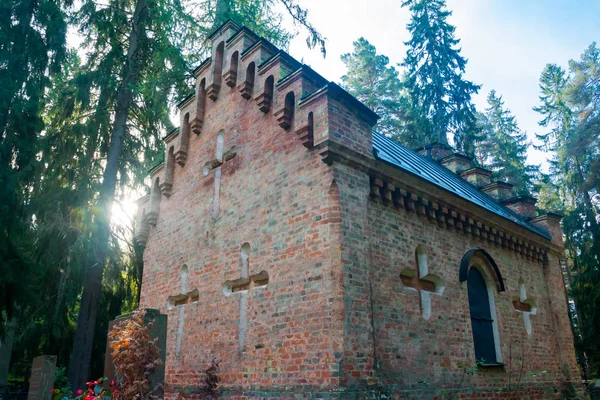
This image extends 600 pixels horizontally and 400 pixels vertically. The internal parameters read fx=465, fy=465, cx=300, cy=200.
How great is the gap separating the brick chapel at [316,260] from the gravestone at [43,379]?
102 inches

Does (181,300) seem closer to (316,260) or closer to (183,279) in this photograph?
(183,279)

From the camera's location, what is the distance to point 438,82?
2684 cm

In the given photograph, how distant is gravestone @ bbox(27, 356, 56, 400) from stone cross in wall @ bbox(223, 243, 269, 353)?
3356 mm

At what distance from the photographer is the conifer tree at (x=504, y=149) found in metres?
31.9

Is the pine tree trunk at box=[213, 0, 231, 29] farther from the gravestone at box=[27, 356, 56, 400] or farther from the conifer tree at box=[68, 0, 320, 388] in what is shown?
the gravestone at box=[27, 356, 56, 400]

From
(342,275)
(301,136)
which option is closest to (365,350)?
(342,275)

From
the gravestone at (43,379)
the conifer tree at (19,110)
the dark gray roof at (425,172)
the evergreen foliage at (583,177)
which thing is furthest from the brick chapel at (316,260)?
the evergreen foliage at (583,177)

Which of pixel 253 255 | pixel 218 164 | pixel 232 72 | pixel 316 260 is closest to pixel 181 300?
pixel 253 255

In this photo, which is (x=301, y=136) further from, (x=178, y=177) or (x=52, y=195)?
(x=52, y=195)

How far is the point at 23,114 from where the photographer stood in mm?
11758

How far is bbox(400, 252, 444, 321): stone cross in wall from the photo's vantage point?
346 inches

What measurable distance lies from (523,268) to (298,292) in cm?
803

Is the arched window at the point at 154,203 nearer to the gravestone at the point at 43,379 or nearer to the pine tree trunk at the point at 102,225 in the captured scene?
the pine tree trunk at the point at 102,225

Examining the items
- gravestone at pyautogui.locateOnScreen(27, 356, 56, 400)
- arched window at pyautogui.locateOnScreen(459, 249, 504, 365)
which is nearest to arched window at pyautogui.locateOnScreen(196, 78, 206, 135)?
gravestone at pyautogui.locateOnScreen(27, 356, 56, 400)
